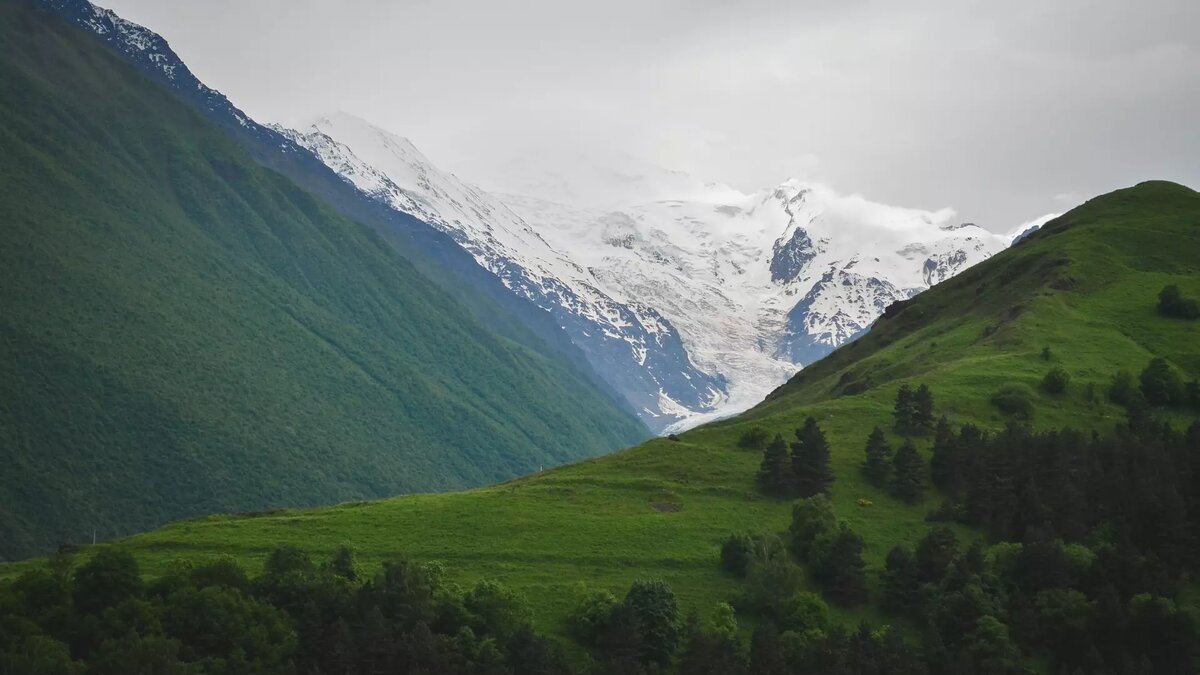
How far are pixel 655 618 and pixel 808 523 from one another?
30.1 m

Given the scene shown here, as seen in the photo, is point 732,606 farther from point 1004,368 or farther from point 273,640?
point 1004,368

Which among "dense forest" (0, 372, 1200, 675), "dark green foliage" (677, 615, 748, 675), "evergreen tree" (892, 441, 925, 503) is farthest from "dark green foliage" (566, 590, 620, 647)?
"evergreen tree" (892, 441, 925, 503)

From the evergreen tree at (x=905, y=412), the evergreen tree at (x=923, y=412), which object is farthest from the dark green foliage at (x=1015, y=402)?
the evergreen tree at (x=905, y=412)

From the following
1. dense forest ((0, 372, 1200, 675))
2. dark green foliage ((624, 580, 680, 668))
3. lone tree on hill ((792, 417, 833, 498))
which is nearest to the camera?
dense forest ((0, 372, 1200, 675))

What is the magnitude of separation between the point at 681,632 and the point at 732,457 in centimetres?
5250

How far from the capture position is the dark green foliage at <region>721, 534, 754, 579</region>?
461 feet

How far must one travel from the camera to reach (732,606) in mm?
134250

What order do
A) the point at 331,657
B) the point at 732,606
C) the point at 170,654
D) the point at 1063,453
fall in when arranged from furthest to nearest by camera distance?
1. the point at 1063,453
2. the point at 732,606
3. the point at 331,657
4. the point at 170,654

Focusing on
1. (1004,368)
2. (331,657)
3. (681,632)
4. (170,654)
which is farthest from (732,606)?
(1004,368)

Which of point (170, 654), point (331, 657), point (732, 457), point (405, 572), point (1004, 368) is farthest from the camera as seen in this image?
point (1004, 368)

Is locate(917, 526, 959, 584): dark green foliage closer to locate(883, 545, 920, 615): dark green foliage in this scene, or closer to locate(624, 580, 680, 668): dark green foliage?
locate(883, 545, 920, 615): dark green foliage

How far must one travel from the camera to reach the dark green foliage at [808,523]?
145 meters

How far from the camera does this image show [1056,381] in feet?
611

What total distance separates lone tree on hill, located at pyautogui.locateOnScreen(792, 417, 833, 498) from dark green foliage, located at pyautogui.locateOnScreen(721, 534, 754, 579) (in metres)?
21.7
